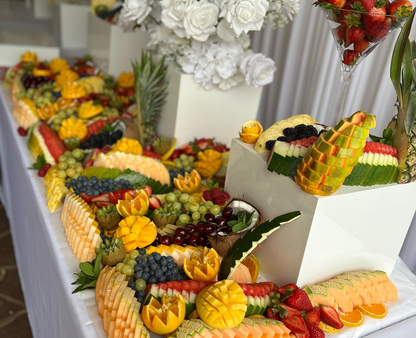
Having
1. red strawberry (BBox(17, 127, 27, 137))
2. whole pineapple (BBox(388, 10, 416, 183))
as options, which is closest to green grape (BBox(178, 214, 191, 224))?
whole pineapple (BBox(388, 10, 416, 183))

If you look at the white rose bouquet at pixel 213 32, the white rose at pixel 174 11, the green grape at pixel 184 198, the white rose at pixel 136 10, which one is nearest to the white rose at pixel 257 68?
the white rose bouquet at pixel 213 32

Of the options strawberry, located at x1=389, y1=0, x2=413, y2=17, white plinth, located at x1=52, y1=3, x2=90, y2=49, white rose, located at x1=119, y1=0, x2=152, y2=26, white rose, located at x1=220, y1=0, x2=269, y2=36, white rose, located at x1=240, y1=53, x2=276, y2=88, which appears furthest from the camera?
white plinth, located at x1=52, y1=3, x2=90, y2=49

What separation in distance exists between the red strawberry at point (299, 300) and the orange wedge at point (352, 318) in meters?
0.12

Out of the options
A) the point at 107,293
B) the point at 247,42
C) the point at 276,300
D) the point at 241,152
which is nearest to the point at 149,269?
the point at 107,293

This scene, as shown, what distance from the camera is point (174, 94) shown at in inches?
67.4

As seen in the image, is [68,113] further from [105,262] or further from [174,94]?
[105,262]

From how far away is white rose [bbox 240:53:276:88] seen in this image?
4.98 ft

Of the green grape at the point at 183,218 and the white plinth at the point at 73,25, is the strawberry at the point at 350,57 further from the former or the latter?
the white plinth at the point at 73,25

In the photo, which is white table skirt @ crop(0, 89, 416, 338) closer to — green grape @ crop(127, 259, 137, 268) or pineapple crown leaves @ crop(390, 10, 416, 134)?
green grape @ crop(127, 259, 137, 268)

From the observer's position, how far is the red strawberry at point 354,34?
1.00 metres

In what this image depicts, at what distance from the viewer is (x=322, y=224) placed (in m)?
0.94

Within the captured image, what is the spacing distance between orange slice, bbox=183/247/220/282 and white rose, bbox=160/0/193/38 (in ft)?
2.92

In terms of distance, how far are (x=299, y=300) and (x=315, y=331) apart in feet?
0.24

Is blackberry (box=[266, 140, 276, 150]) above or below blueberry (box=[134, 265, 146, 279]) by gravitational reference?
above
